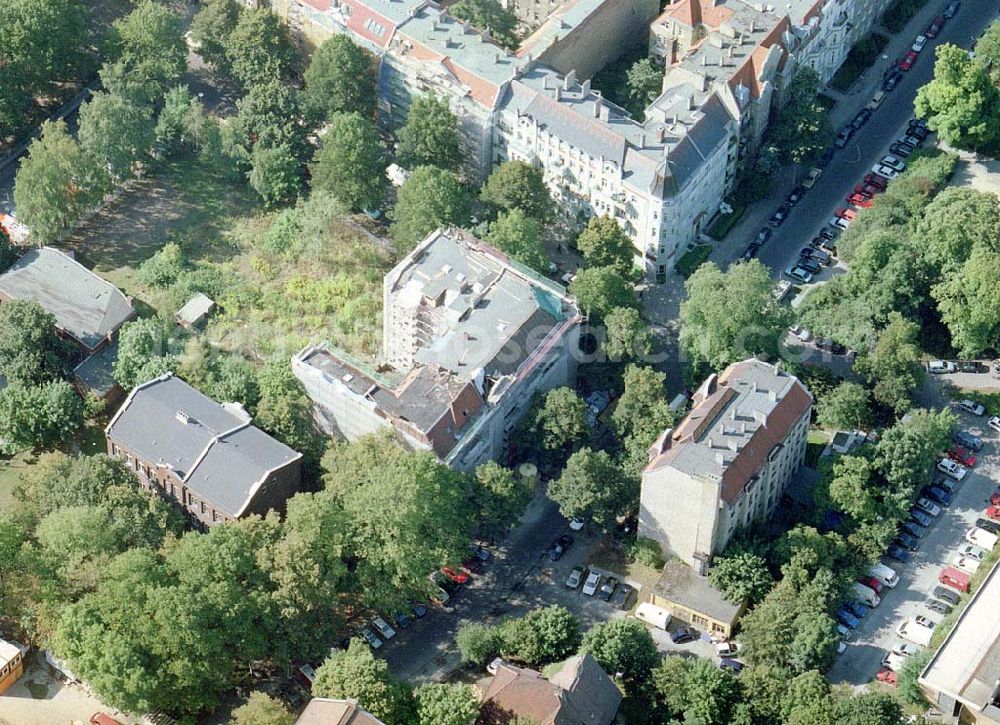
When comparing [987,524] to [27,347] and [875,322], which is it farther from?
[27,347]

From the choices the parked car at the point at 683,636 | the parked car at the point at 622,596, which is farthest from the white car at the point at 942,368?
the parked car at the point at 622,596

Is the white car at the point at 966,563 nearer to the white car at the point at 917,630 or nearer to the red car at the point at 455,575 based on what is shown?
the white car at the point at 917,630

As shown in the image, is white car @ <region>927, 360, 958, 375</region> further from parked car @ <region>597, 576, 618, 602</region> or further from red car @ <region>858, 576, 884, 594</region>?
parked car @ <region>597, 576, 618, 602</region>

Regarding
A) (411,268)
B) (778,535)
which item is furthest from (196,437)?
(778,535)

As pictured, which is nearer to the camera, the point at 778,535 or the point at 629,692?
the point at 629,692

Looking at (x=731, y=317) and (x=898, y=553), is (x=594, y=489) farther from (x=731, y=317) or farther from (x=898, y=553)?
(x=898, y=553)

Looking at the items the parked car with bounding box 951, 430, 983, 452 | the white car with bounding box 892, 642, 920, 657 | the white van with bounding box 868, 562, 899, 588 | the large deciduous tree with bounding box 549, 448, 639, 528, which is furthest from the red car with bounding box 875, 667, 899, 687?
the parked car with bounding box 951, 430, 983, 452
